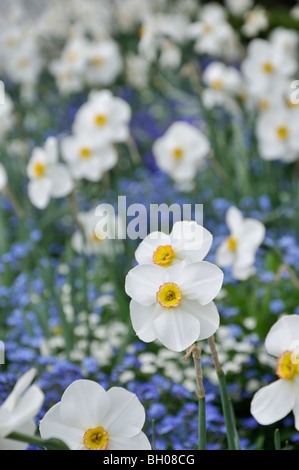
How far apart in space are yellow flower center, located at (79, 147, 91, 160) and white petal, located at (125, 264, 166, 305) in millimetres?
1846

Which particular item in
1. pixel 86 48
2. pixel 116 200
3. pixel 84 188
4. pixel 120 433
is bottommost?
pixel 120 433

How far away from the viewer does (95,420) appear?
3.24 ft

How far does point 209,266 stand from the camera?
998 mm

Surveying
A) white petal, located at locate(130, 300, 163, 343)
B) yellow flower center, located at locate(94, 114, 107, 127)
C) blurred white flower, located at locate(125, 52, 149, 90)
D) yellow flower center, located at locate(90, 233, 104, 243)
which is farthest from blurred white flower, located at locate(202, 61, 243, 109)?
white petal, located at locate(130, 300, 163, 343)

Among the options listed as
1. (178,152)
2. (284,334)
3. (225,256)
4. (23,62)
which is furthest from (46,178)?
(23,62)

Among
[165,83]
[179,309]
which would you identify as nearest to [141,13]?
[165,83]

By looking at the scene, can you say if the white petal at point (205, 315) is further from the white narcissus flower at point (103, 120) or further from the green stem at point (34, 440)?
the white narcissus flower at point (103, 120)

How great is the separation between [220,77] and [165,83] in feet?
5.01

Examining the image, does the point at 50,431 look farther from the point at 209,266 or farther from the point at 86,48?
the point at 86,48

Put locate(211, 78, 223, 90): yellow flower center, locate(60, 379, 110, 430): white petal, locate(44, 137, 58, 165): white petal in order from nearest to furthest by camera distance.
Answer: locate(60, 379, 110, 430): white petal, locate(44, 137, 58, 165): white petal, locate(211, 78, 223, 90): yellow flower center

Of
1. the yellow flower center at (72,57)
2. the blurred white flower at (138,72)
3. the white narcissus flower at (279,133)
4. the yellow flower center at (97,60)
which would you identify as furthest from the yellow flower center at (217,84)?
the blurred white flower at (138,72)

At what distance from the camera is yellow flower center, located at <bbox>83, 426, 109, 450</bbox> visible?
0.97 meters

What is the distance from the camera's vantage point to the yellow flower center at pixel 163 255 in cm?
107

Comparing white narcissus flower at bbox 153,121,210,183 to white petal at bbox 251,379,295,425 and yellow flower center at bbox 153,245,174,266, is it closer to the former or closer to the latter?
yellow flower center at bbox 153,245,174,266
